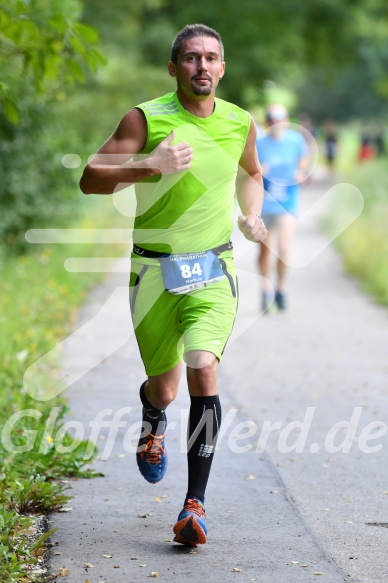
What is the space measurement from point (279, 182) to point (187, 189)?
7.76 m

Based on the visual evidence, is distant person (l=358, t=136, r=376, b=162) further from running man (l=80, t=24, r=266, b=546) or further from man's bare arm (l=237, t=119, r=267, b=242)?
running man (l=80, t=24, r=266, b=546)

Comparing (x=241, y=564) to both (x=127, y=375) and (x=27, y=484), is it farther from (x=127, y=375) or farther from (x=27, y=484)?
(x=127, y=375)

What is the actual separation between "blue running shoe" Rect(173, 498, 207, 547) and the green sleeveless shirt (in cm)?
113

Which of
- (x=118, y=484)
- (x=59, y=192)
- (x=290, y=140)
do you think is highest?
(x=290, y=140)

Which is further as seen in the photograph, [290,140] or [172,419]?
[290,140]

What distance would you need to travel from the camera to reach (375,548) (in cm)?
498

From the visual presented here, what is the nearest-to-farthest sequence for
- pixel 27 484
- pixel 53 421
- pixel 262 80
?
pixel 27 484 < pixel 53 421 < pixel 262 80

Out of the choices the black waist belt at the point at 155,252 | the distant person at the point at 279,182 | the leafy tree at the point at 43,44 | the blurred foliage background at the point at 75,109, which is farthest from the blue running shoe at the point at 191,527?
the distant person at the point at 279,182

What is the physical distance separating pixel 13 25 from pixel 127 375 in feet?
10.4

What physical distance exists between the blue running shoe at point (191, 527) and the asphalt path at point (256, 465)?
6cm

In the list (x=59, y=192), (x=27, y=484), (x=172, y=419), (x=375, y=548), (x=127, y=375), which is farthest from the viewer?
(x=59, y=192)

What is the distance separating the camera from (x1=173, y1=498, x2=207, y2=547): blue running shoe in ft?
15.6

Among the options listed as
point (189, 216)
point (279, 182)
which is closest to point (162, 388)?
point (189, 216)

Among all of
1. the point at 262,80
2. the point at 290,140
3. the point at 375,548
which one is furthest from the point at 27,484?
the point at 262,80
